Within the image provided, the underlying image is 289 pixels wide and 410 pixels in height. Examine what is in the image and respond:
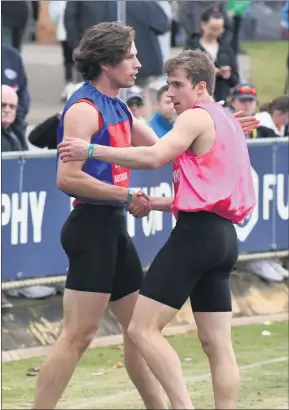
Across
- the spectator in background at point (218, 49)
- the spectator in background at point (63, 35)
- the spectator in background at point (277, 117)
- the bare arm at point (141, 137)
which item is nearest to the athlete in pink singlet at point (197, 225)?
the bare arm at point (141, 137)

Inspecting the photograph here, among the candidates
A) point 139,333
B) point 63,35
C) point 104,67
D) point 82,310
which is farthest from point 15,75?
point 139,333

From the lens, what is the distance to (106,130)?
6.71 m

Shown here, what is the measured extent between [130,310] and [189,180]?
908 mm

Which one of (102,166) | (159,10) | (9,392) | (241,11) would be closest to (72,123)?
(102,166)

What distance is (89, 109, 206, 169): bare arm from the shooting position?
20.5 ft

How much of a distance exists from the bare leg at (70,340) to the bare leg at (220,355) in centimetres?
55

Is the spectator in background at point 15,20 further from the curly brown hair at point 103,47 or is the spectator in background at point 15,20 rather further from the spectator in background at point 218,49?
the curly brown hair at point 103,47

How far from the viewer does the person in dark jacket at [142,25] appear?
13.4 m

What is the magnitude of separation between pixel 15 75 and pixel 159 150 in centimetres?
593

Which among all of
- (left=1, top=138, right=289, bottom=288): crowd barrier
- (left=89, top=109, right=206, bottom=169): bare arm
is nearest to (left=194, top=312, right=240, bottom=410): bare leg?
(left=89, top=109, right=206, bottom=169): bare arm

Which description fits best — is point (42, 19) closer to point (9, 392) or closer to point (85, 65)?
point (9, 392)

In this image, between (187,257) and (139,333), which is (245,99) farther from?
(139,333)

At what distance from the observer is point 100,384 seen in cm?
894

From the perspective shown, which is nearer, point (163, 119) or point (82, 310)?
point (82, 310)
